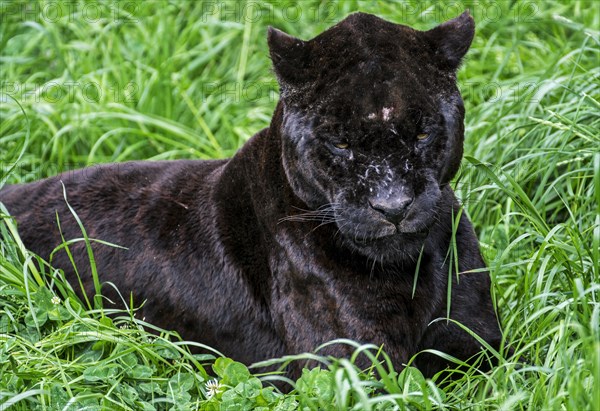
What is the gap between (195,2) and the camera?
761cm

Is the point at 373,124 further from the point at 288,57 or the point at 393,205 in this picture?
the point at 288,57

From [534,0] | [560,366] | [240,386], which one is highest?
[534,0]

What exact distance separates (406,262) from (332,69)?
0.84 metres

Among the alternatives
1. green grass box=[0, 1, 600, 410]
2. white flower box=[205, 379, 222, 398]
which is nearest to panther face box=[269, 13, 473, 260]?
green grass box=[0, 1, 600, 410]

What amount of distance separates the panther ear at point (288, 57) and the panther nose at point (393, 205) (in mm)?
638

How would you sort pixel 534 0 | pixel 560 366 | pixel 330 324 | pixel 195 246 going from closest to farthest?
pixel 560 366 < pixel 330 324 < pixel 195 246 < pixel 534 0

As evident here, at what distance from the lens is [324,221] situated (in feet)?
13.4

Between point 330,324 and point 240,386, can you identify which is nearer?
Answer: point 240,386

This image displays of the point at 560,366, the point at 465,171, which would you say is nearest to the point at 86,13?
the point at 465,171

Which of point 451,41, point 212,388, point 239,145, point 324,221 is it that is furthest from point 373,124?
point 239,145

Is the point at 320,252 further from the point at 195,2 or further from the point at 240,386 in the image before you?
the point at 195,2

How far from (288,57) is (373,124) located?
0.54 meters

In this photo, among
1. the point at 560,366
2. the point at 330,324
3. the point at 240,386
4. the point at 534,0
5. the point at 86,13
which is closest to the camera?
the point at 560,366

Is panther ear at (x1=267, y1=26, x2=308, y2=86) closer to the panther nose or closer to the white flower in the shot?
the panther nose
